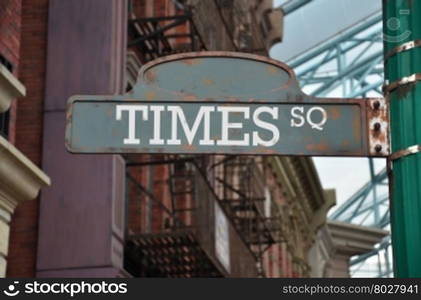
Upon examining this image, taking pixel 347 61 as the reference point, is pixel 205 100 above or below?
below

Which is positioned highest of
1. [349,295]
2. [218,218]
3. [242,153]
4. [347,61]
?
[347,61]

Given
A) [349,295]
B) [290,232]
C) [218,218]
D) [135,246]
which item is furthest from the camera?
[290,232]

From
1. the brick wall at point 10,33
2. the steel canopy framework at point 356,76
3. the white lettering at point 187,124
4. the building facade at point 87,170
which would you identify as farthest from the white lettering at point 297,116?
the steel canopy framework at point 356,76

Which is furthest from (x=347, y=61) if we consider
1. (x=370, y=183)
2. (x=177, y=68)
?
(x=177, y=68)

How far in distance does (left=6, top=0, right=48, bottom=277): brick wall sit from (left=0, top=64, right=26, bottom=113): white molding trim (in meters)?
4.08

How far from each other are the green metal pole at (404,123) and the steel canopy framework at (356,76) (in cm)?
4332

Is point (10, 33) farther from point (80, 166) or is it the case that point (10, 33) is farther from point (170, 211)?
point (170, 211)

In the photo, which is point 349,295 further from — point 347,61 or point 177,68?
point 347,61

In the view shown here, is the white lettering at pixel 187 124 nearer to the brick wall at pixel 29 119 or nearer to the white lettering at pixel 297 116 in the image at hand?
the white lettering at pixel 297 116

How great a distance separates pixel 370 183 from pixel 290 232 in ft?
72.2

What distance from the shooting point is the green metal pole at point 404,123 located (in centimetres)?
565

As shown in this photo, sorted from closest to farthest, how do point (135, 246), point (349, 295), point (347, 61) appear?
point (349, 295), point (135, 246), point (347, 61)

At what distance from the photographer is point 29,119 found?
52.9 feet

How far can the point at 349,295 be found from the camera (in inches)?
217
